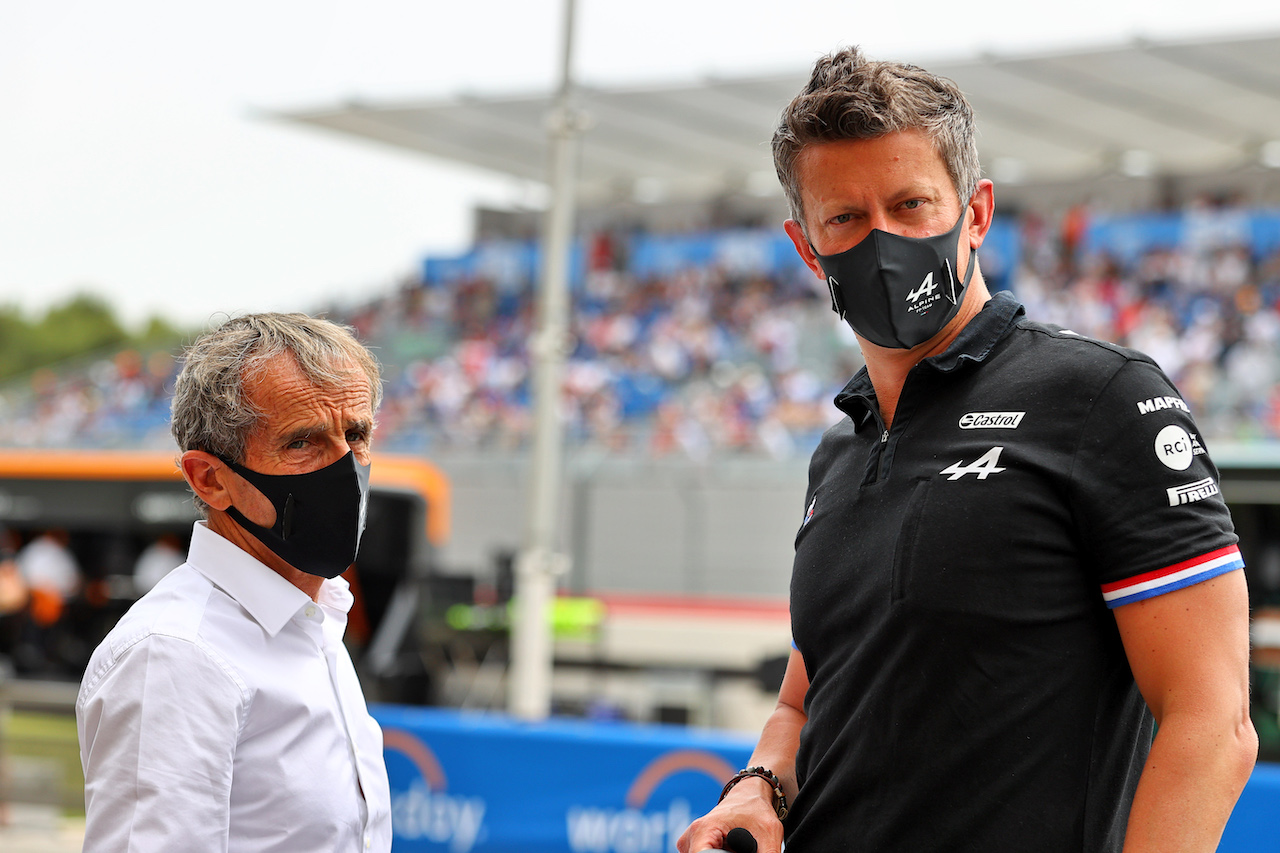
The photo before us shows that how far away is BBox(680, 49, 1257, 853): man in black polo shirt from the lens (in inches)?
54.7

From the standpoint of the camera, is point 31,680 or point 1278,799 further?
point 31,680

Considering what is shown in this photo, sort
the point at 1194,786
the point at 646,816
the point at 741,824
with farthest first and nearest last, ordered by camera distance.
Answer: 1. the point at 646,816
2. the point at 741,824
3. the point at 1194,786

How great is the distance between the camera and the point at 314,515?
1.96 meters

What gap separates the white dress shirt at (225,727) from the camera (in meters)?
1.66

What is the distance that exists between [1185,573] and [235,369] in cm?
139

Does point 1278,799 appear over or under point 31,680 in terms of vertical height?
over

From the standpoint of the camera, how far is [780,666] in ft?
22.5

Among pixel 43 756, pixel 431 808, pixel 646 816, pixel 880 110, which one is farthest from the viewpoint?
pixel 43 756

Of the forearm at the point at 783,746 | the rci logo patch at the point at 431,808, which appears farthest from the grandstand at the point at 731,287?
the forearm at the point at 783,746

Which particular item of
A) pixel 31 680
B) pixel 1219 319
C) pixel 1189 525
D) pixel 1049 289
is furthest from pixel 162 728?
pixel 1049 289

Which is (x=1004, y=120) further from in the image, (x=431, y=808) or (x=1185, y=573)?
(x=1185, y=573)

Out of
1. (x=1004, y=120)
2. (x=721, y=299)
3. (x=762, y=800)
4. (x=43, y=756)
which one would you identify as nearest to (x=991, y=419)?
(x=762, y=800)

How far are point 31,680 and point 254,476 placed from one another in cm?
985

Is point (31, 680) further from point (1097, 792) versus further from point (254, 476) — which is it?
point (1097, 792)
